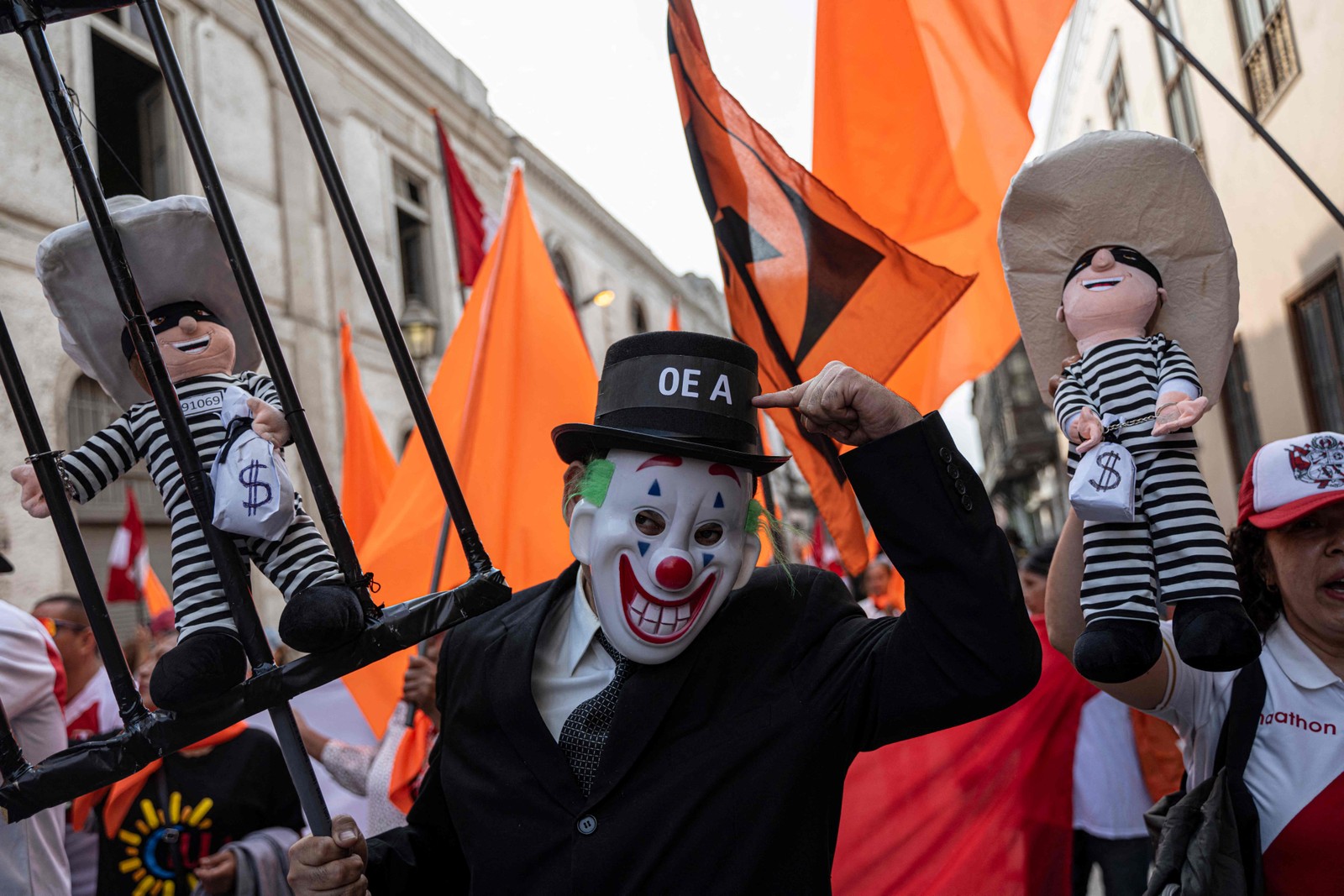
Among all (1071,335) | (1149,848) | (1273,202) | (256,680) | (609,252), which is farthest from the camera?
(609,252)

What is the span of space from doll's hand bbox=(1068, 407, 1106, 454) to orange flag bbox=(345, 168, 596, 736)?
2.77m

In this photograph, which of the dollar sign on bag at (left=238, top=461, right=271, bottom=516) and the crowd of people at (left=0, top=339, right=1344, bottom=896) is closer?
the dollar sign on bag at (left=238, top=461, right=271, bottom=516)

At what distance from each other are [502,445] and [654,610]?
268cm

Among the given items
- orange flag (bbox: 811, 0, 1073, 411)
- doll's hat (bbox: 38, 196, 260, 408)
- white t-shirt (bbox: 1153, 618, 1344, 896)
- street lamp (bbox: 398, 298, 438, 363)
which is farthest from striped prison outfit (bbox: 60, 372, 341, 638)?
street lamp (bbox: 398, 298, 438, 363)

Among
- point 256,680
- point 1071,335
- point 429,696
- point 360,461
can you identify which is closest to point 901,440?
point 1071,335

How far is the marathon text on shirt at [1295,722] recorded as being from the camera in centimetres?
206

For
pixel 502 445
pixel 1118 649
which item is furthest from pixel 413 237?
pixel 1118 649

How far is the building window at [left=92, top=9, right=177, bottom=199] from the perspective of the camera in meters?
4.42

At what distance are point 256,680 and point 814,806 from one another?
959 mm

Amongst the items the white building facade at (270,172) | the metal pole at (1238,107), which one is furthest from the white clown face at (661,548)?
the metal pole at (1238,107)

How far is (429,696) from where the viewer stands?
12.8 ft

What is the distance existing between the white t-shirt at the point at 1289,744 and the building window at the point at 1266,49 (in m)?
7.11

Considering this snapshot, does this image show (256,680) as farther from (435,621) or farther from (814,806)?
(814,806)

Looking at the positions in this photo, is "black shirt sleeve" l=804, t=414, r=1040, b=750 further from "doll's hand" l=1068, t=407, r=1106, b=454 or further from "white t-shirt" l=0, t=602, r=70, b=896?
"white t-shirt" l=0, t=602, r=70, b=896
